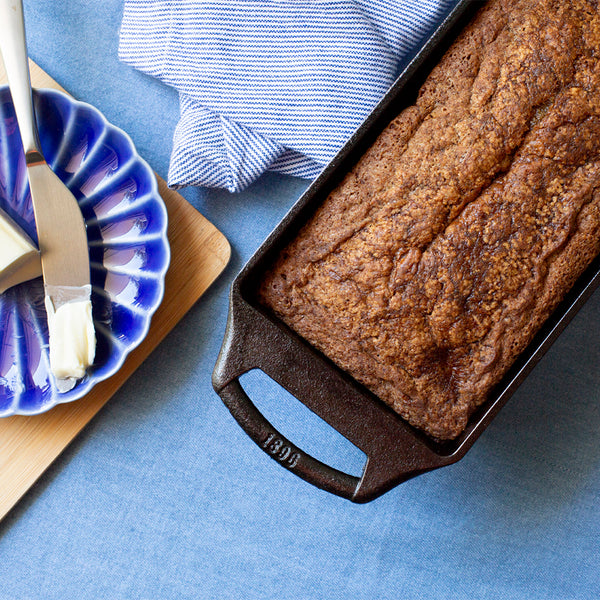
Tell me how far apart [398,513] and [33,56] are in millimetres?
1532

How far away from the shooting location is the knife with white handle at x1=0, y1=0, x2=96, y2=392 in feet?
4.01

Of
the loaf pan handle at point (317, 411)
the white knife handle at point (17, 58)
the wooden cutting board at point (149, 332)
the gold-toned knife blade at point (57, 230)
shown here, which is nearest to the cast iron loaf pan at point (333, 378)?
the loaf pan handle at point (317, 411)

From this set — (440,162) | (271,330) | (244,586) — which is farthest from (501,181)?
→ (244,586)

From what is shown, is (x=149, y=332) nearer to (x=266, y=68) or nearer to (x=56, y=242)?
(x=56, y=242)

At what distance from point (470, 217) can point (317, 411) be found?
1.58 ft

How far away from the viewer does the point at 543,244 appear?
1042mm

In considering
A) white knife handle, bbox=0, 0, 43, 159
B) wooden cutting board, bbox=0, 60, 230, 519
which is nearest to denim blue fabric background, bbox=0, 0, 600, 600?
wooden cutting board, bbox=0, 60, 230, 519

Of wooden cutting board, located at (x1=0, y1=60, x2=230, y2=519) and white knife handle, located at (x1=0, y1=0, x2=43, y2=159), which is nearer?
white knife handle, located at (x1=0, y1=0, x2=43, y2=159)

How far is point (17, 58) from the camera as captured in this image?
4.00ft

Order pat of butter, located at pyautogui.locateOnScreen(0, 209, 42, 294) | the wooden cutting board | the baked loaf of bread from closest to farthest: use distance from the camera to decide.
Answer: the baked loaf of bread → pat of butter, located at pyautogui.locateOnScreen(0, 209, 42, 294) → the wooden cutting board

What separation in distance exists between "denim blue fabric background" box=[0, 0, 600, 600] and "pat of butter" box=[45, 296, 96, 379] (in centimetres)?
20

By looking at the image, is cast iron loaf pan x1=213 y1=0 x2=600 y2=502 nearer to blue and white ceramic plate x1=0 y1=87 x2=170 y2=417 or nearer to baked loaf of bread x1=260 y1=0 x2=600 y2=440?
baked loaf of bread x1=260 y1=0 x2=600 y2=440

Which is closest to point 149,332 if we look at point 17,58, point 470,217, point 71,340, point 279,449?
point 71,340

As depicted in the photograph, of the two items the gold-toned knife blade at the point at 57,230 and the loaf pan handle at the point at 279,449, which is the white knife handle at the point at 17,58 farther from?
the loaf pan handle at the point at 279,449
